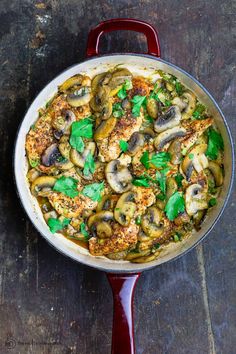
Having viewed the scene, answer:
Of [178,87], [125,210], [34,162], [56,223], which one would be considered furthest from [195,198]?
[34,162]

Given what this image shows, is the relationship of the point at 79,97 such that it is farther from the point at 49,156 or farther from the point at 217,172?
the point at 217,172

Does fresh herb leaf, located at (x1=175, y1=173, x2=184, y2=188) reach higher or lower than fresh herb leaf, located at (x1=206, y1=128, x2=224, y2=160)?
lower

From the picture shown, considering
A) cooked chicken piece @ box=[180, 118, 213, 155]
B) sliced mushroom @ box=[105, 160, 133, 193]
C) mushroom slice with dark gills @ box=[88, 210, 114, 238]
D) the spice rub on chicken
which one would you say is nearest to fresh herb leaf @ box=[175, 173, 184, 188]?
the spice rub on chicken

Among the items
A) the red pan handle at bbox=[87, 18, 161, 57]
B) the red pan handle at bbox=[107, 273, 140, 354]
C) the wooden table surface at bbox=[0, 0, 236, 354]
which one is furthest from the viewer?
the wooden table surface at bbox=[0, 0, 236, 354]

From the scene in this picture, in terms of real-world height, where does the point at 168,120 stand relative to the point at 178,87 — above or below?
below

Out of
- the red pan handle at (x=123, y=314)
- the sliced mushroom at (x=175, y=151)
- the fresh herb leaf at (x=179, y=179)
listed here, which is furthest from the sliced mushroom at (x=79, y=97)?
the red pan handle at (x=123, y=314)

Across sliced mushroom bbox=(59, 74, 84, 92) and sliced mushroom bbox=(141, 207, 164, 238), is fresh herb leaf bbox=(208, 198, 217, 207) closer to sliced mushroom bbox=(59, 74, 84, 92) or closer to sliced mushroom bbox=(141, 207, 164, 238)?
sliced mushroom bbox=(141, 207, 164, 238)

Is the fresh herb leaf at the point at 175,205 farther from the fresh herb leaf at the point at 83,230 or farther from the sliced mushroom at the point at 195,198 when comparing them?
the fresh herb leaf at the point at 83,230
